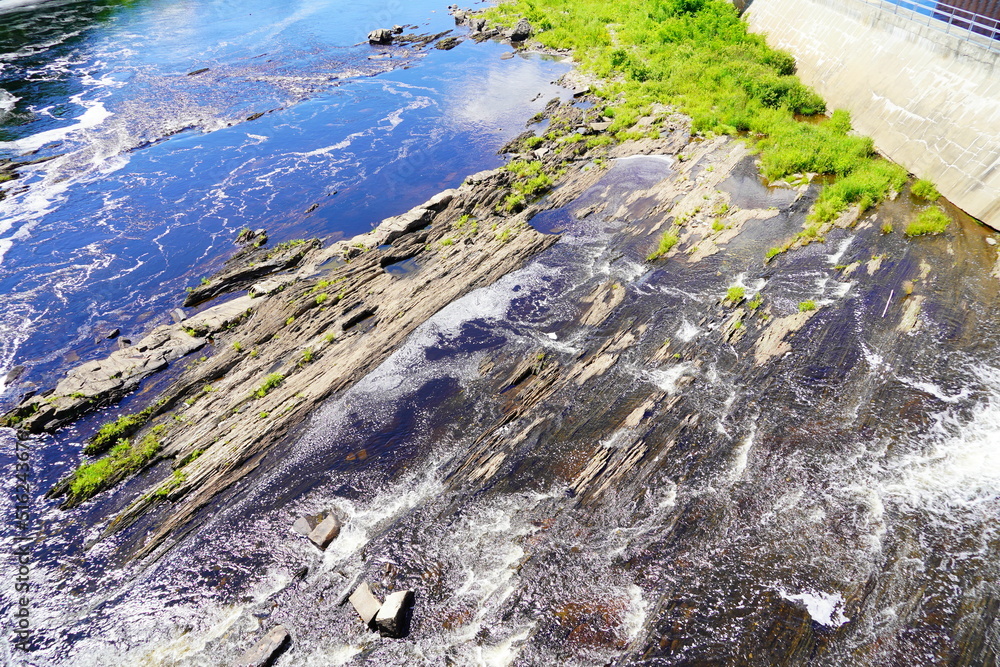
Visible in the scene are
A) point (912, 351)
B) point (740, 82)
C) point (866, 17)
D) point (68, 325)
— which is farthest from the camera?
point (740, 82)

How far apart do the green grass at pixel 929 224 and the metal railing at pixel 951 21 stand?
9.45 meters

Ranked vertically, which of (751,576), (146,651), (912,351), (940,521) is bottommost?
(146,651)

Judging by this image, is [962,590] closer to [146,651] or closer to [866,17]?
[146,651]

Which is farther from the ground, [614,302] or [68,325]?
[614,302]

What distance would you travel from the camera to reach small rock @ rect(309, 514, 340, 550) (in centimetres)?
1678

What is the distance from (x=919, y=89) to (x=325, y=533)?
41881 millimetres

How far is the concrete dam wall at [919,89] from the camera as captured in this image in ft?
89.4

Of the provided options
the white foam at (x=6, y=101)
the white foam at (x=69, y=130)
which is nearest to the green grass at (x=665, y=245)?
the white foam at (x=69, y=130)

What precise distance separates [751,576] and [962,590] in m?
5.47

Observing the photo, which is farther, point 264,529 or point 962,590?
point 264,529

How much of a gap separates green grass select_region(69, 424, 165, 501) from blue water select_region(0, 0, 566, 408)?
755cm

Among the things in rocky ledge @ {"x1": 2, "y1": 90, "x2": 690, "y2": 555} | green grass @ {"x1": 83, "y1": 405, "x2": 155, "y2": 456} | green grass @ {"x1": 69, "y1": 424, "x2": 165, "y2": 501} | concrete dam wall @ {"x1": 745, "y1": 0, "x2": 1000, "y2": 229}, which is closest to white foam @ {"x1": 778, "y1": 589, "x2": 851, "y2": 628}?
rocky ledge @ {"x1": 2, "y1": 90, "x2": 690, "y2": 555}

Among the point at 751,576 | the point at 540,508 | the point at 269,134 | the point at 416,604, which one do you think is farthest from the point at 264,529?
the point at 269,134

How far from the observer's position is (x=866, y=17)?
39031 mm
